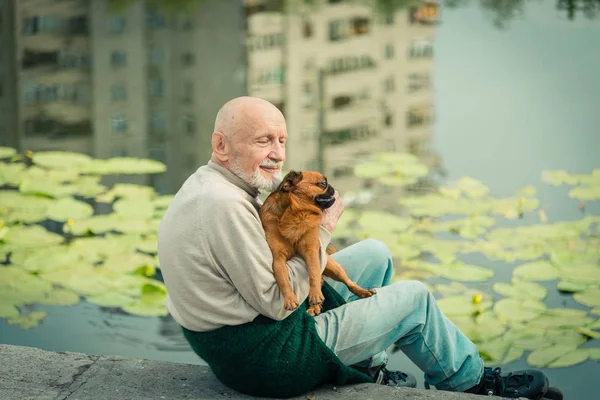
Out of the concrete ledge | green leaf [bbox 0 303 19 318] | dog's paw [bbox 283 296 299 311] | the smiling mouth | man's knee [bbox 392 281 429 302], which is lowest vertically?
green leaf [bbox 0 303 19 318]

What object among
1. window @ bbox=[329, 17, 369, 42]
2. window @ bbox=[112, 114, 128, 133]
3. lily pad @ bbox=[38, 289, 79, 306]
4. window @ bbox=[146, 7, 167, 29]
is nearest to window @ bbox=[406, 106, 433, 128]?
window @ bbox=[329, 17, 369, 42]

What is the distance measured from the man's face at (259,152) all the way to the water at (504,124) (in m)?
1.37

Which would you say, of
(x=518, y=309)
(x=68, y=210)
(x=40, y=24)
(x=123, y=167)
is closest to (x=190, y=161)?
(x=123, y=167)

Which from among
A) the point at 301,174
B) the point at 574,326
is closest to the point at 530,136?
the point at 574,326

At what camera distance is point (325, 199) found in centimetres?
261

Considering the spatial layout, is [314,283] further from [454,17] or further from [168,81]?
[454,17]

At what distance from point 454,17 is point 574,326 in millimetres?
4130

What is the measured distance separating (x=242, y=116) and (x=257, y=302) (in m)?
0.45

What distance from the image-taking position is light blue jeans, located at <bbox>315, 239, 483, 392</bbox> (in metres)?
2.72

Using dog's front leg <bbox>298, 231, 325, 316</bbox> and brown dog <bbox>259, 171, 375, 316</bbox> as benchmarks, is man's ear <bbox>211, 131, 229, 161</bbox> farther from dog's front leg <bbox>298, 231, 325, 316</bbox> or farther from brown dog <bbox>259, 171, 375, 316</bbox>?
dog's front leg <bbox>298, 231, 325, 316</bbox>

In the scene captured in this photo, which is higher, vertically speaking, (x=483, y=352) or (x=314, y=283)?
(x=314, y=283)

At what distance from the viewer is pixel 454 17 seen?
301 inches

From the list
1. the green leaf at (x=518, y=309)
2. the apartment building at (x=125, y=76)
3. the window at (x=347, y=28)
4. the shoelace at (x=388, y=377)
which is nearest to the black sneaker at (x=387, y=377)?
the shoelace at (x=388, y=377)

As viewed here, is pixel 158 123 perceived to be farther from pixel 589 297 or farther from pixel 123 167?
pixel 589 297
